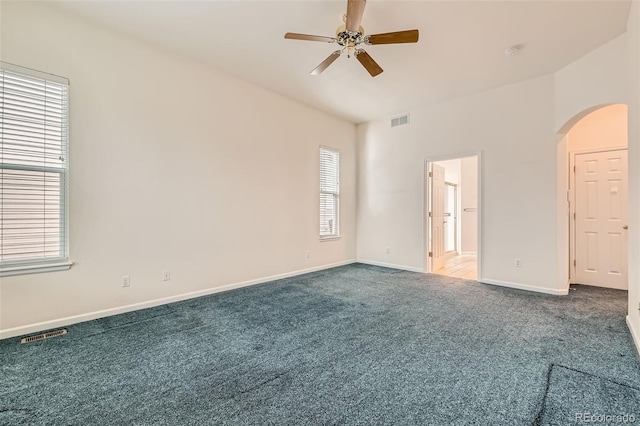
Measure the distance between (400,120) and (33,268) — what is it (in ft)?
18.4

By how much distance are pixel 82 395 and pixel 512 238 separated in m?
5.05

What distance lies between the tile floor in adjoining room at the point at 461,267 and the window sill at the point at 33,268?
17.5 feet

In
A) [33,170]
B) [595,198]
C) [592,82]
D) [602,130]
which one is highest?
[592,82]

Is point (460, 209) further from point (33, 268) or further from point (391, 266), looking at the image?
point (33, 268)

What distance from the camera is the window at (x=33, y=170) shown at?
2.50 m

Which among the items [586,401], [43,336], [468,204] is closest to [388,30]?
[586,401]

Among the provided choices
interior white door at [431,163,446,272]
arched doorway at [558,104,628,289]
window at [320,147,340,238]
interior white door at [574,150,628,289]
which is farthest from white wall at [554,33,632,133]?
window at [320,147,340,238]

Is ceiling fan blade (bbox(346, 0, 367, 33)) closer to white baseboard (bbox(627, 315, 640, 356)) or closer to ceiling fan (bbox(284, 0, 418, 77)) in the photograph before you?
ceiling fan (bbox(284, 0, 418, 77))

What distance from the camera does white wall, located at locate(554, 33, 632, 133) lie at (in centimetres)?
296

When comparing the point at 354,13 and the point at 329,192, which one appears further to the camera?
the point at 329,192

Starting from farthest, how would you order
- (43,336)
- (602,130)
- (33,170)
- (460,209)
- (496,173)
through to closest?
(460,209), (496,173), (602,130), (33,170), (43,336)

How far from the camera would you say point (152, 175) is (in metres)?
3.31

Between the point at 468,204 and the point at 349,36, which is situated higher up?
the point at 349,36

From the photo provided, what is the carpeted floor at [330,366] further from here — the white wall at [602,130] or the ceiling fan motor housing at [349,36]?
the ceiling fan motor housing at [349,36]
